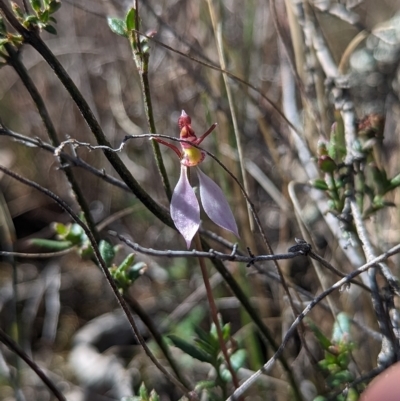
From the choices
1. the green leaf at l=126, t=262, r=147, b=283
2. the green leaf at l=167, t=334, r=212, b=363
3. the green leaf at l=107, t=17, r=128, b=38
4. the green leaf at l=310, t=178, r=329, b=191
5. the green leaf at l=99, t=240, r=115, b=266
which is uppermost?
the green leaf at l=107, t=17, r=128, b=38

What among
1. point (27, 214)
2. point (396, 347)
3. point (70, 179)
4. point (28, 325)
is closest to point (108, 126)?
point (27, 214)

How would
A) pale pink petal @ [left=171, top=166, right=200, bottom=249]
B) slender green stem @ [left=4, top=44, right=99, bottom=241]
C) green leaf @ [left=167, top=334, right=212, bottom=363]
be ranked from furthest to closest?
1. green leaf @ [left=167, top=334, right=212, bottom=363]
2. slender green stem @ [left=4, top=44, right=99, bottom=241]
3. pale pink petal @ [left=171, top=166, right=200, bottom=249]

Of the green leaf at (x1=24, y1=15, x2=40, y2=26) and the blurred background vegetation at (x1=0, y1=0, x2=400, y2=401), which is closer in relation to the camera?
the green leaf at (x1=24, y1=15, x2=40, y2=26)

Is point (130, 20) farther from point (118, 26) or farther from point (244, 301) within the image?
point (244, 301)

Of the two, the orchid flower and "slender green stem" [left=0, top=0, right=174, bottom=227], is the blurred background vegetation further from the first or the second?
"slender green stem" [left=0, top=0, right=174, bottom=227]

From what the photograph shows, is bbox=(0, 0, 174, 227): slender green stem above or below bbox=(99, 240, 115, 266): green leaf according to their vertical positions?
above

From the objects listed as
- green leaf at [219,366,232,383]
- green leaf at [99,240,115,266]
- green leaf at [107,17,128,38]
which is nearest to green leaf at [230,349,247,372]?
green leaf at [219,366,232,383]

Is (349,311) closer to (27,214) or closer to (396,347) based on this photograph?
(396,347)
